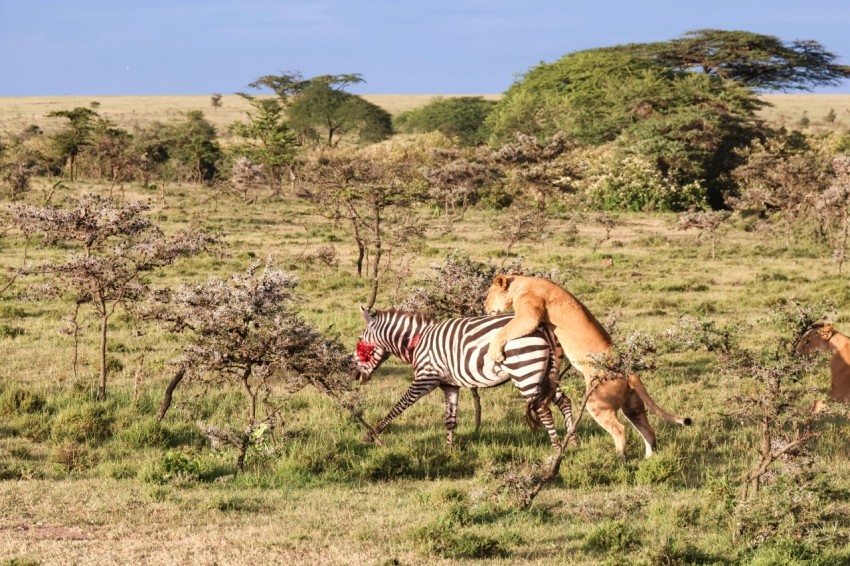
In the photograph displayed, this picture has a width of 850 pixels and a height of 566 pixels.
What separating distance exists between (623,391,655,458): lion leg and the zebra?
34.8 inches

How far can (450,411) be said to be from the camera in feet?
40.8

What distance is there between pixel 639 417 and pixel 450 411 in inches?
88.4

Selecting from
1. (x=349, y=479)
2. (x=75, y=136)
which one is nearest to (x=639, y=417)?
(x=349, y=479)

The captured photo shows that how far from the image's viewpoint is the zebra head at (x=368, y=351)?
13.3m

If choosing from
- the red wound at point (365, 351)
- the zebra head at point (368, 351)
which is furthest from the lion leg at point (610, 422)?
the red wound at point (365, 351)

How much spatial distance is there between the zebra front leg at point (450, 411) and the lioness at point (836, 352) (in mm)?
4281

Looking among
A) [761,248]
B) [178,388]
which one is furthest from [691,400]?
[761,248]

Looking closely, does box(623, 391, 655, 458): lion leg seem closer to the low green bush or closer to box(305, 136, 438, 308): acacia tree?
the low green bush

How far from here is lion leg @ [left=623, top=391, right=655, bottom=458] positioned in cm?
1157

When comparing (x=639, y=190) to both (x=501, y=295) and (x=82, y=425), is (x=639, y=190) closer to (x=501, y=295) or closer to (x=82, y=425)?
(x=501, y=295)

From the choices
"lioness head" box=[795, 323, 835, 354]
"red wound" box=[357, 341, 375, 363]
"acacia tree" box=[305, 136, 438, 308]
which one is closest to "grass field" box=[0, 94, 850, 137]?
"acacia tree" box=[305, 136, 438, 308]

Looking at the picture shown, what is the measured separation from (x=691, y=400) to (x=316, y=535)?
7832 millimetres

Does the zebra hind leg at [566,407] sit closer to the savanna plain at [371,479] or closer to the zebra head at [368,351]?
the savanna plain at [371,479]

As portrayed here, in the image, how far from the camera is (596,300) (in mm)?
24703
